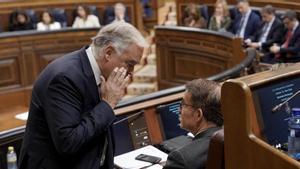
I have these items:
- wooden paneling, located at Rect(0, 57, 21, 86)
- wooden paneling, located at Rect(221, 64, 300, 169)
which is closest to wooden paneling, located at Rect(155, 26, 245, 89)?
wooden paneling, located at Rect(0, 57, 21, 86)

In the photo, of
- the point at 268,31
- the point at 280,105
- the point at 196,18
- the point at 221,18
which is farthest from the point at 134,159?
the point at 196,18

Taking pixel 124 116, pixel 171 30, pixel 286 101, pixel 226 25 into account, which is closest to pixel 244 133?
pixel 286 101

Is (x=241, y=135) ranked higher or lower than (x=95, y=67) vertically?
lower

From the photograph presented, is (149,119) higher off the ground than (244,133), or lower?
lower

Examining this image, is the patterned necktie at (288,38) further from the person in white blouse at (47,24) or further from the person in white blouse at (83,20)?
the person in white blouse at (47,24)

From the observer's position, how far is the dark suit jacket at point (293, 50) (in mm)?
5746

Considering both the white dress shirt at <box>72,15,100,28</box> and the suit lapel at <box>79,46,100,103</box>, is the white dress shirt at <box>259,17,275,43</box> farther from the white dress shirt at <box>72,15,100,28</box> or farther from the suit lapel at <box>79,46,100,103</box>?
the suit lapel at <box>79,46,100,103</box>

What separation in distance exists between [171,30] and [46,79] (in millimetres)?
5126

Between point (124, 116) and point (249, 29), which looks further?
point (249, 29)

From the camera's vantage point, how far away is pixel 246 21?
683 centimetres

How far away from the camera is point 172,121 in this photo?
2.54 m

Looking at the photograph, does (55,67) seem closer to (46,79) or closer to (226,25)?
(46,79)

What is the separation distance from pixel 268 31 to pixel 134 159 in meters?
4.57

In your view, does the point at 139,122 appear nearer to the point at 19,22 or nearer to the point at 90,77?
the point at 90,77
